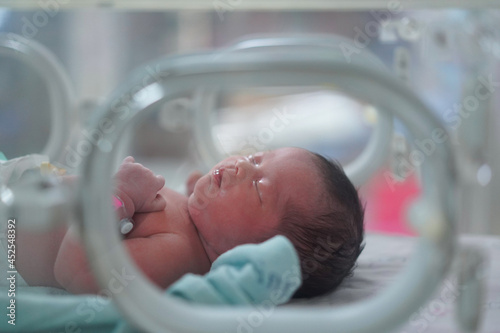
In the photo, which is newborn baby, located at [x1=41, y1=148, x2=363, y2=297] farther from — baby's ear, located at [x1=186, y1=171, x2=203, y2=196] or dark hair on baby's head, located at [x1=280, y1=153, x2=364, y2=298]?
baby's ear, located at [x1=186, y1=171, x2=203, y2=196]

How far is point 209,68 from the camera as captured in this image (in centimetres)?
52

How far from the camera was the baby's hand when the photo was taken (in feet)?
2.81

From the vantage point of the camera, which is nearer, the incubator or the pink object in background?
the incubator

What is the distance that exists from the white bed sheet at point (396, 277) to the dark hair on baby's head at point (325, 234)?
3 cm

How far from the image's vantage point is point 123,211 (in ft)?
2.70

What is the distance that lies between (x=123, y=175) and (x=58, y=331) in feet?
1.02

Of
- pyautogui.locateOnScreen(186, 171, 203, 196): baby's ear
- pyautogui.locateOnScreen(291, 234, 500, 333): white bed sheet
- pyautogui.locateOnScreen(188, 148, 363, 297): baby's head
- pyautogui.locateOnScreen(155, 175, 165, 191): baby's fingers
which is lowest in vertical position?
pyautogui.locateOnScreen(291, 234, 500, 333): white bed sheet

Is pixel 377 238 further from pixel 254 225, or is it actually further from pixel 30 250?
pixel 30 250

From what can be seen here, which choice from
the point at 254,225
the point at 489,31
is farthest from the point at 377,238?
the point at 489,31

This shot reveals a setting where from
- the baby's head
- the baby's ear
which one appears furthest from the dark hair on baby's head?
the baby's ear

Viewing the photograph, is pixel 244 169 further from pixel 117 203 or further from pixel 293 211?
pixel 117 203

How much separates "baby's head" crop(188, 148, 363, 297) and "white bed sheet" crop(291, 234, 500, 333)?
41 millimetres

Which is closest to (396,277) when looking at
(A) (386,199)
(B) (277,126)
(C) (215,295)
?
(C) (215,295)

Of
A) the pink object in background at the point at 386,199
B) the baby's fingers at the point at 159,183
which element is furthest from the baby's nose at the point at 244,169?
the pink object in background at the point at 386,199
